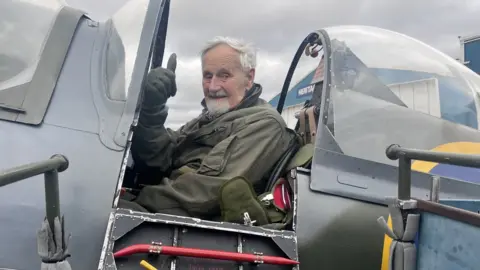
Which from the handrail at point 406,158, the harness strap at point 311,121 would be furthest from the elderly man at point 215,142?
the handrail at point 406,158

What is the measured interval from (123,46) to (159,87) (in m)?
0.28

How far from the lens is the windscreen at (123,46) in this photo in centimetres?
226

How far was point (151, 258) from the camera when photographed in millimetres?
1928

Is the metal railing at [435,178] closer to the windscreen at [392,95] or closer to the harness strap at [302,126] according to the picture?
the windscreen at [392,95]

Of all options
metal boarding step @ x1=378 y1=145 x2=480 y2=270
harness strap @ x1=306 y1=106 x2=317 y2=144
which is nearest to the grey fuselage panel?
metal boarding step @ x1=378 y1=145 x2=480 y2=270

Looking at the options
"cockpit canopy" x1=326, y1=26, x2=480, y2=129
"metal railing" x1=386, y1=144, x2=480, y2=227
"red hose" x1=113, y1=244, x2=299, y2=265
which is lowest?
"red hose" x1=113, y1=244, x2=299, y2=265

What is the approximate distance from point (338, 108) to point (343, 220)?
0.67 m

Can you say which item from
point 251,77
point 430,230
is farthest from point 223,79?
point 430,230

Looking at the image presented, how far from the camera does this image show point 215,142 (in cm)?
293

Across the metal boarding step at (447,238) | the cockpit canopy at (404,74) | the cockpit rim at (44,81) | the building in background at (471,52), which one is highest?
the building in background at (471,52)

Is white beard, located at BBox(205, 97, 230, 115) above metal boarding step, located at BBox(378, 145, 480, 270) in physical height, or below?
above

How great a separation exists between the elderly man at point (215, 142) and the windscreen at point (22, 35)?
1.90 ft

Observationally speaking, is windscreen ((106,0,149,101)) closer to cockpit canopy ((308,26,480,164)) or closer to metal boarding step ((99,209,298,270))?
metal boarding step ((99,209,298,270))

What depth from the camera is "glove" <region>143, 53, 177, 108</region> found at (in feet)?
8.40
